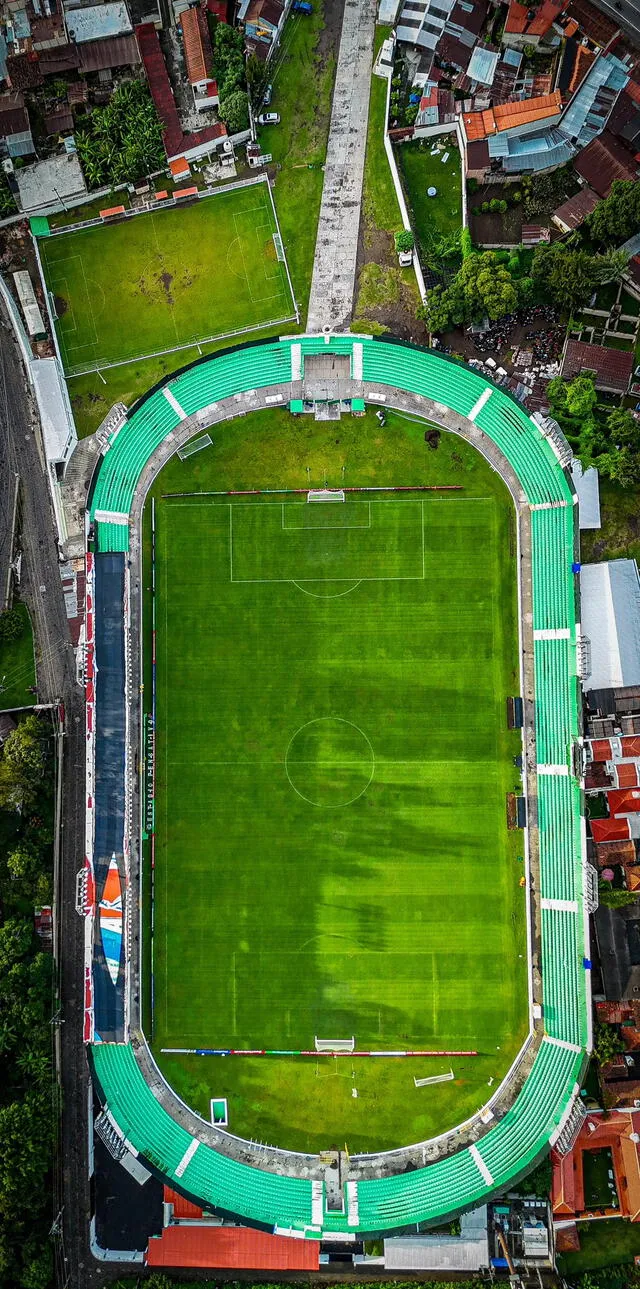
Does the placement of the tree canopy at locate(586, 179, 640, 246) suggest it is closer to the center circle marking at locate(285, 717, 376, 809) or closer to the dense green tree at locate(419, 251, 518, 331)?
the dense green tree at locate(419, 251, 518, 331)

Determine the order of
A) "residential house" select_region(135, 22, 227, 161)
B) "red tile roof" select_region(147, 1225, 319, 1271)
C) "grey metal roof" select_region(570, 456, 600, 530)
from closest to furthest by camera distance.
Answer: "red tile roof" select_region(147, 1225, 319, 1271)
"grey metal roof" select_region(570, 456, 600, 530)
"residential house" select_region(135, 22, 227, 161)

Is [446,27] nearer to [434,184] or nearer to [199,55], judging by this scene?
[434,184]

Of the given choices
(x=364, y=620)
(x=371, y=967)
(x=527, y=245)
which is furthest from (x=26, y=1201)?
(x=527, y=245)

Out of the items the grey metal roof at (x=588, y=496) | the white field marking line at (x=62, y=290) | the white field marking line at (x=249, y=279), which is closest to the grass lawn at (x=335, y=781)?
the grey metal roof at (x=588, y=496)

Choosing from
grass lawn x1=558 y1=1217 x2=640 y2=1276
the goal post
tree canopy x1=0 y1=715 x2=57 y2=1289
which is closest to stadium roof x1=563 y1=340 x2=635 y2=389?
the goal post

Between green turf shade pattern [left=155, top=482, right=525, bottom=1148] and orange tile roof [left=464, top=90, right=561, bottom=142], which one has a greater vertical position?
orange tile roof [left=464, top=90, right=561, bottom=142]

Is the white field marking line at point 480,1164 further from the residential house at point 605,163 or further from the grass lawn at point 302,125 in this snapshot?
the residential house at point 605,163

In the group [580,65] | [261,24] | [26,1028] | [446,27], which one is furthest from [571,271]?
[26,1028]

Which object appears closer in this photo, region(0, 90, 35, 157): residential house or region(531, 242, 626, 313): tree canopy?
region(531, 242, 626, 313): tree canopy
